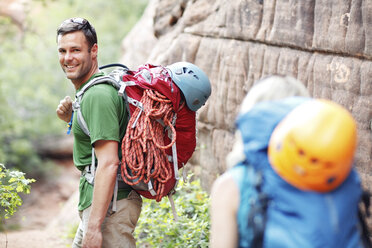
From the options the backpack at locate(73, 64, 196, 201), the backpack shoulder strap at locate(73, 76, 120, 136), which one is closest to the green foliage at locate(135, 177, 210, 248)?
the backpack at locate(73, 64, 196, 201)

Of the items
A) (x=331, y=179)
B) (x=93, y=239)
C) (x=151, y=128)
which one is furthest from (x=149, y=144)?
(x=331, y=179)

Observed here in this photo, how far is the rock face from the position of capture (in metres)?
4.15

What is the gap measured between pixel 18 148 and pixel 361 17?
10.9 m

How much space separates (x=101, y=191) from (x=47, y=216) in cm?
998

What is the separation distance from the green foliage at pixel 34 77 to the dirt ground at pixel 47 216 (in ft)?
2.69

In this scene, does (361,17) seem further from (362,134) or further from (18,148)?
(18,148)

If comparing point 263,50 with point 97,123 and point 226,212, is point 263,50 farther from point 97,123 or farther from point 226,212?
point 226,212

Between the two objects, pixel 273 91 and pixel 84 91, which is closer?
pixel 273 91

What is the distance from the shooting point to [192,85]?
321 cm

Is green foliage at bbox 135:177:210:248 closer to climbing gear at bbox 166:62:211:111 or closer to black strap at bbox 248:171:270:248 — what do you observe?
climbing gear at bbox 166:62:211:111

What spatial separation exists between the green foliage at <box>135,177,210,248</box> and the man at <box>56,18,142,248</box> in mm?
1561

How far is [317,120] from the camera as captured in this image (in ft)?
5.62

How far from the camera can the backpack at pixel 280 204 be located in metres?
1.80

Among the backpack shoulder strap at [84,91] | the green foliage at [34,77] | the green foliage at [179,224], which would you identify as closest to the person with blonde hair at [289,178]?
the backpack shoulder strap at [84,91]
